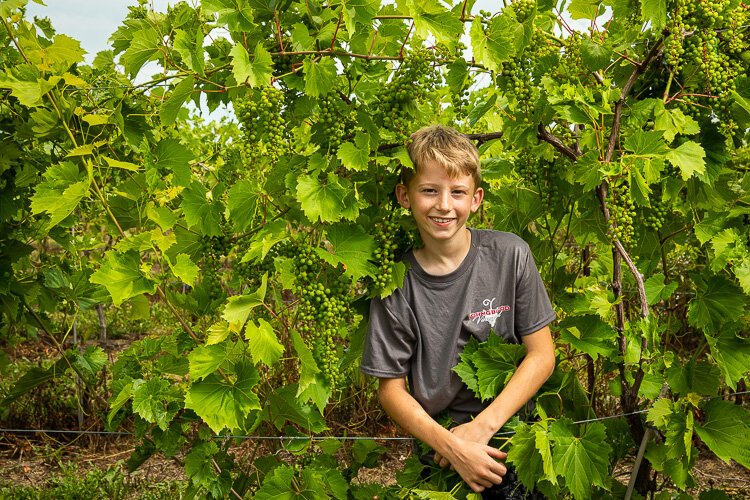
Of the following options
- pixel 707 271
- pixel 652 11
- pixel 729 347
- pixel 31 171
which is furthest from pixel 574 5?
pixel 31 171

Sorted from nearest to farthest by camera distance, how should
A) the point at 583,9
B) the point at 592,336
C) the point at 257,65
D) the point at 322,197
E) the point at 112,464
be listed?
the point at 257,65 < the point at 322,197 < the point at 592,336 < the point at 583,9 < the point at 112,464

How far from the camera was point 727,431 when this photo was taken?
8.74ft

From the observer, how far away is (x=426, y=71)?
2504 millimetres

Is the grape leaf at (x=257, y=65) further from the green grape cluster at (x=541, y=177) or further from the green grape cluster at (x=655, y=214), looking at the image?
the green grape cluster at (x=655, y=214)

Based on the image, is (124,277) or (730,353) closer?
(124,277)

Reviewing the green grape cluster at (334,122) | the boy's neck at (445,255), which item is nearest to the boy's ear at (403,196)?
the boy's neck at (445,255)

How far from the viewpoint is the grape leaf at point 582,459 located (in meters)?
2.44

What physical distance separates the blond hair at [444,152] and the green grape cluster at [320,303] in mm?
441

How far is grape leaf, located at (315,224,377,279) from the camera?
2.50 m

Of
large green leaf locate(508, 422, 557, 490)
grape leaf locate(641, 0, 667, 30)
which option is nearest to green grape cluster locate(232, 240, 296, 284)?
large green leaf locate(508, 422, 557, 490)

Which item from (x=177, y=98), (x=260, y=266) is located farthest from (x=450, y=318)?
(x=177, y=98)

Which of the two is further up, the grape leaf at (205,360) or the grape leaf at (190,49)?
the grape leaf at (190,49)

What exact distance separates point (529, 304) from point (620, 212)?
422 mm

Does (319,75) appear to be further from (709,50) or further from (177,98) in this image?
(709,50)
